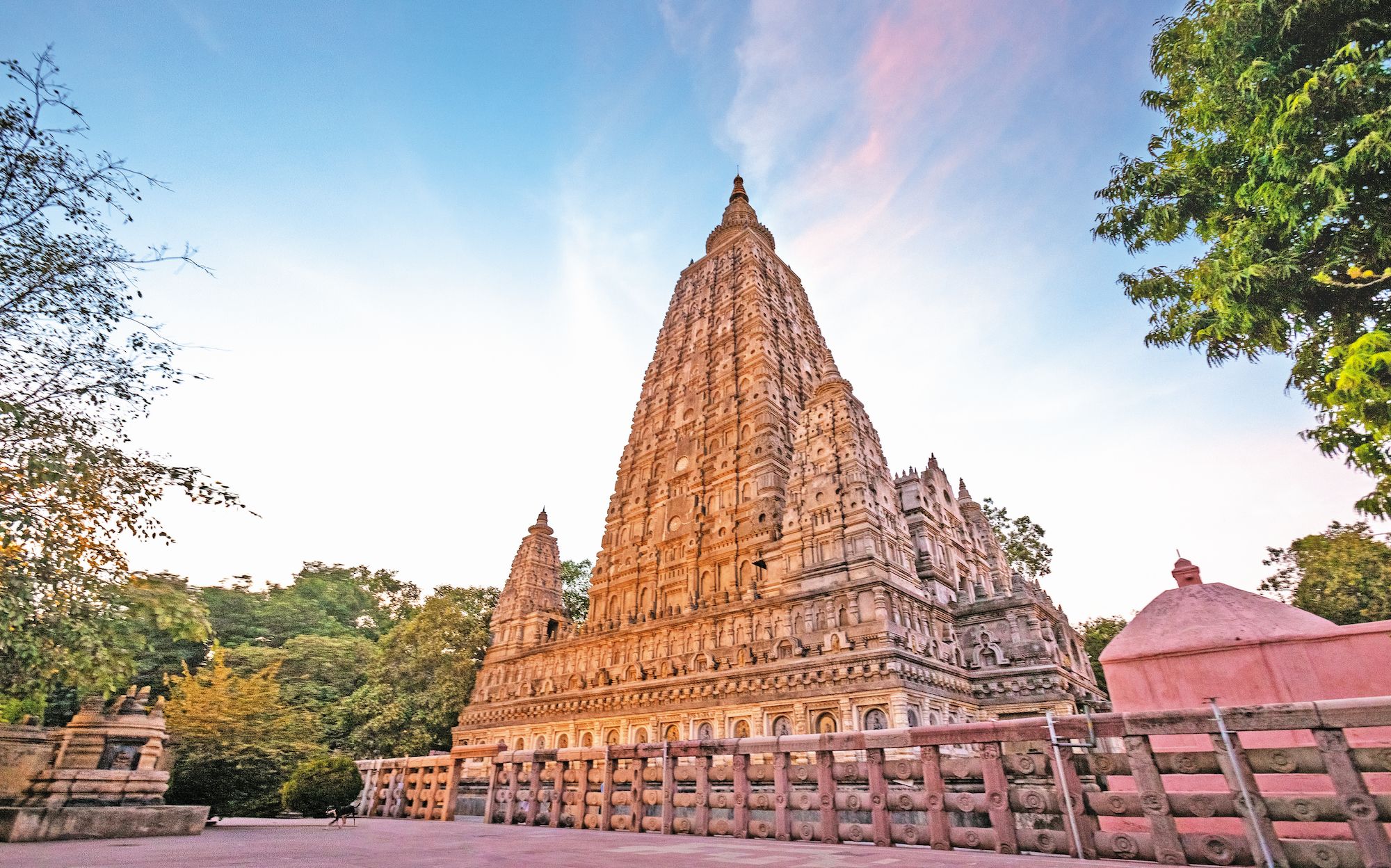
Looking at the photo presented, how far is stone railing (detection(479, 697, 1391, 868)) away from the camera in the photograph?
551cm

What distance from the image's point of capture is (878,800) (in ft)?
26.8

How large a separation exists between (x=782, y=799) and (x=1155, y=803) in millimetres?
4789

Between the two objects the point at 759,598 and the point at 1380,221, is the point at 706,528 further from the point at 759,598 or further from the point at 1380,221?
the point at 1380,221

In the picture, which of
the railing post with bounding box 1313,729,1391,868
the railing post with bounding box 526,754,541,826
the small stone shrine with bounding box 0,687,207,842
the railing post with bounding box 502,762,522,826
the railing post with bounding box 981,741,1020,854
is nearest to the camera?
the railing post with bounding box 1313,729,1391,868

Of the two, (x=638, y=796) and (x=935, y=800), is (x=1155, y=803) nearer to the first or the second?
(x=935, y=800)

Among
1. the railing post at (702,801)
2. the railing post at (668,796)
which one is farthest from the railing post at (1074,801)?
the railing post at (668,796)

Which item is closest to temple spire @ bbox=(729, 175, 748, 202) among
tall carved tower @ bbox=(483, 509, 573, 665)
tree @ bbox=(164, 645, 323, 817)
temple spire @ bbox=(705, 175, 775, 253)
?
temple spire @ bbox=(705, 175, 775, 253)

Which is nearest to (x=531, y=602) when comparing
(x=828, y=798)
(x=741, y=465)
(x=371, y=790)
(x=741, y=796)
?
(x=741, y=465)

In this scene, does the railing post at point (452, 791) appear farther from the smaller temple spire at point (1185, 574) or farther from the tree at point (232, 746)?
the smaller temple spire at point (1185, 574)

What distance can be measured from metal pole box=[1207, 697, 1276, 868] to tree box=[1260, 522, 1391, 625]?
32.3m

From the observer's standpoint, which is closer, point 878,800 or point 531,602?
point 878,800

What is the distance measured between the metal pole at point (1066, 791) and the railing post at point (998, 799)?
60 centimetres

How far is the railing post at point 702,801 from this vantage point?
9.98m

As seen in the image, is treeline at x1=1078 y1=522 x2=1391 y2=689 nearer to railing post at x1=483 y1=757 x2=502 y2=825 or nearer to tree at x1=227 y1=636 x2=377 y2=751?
railing post at x1=483 y1=757 x2=502 y2=825
